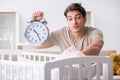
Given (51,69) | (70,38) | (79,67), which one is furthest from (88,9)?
(51,69)

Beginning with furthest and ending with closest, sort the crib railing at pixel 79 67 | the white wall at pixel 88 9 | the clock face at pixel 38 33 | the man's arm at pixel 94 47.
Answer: the white wall at pixel 88 9 < the clock face at pixel 38 33 < the man's arm at pixel 94 47 < the crib railing at pixel 79 67

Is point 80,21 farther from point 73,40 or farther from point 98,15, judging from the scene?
point 98,15

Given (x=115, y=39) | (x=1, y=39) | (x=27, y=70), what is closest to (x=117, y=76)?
(x=27, y=70)

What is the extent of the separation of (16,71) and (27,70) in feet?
0.24

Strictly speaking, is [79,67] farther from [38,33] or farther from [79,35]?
[38,33]

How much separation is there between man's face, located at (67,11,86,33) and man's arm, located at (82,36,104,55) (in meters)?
0.15

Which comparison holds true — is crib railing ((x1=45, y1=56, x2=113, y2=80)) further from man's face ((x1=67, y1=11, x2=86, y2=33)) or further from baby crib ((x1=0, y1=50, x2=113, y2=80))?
man's face ((x1=67, y1=11, x2=86, y2=33))

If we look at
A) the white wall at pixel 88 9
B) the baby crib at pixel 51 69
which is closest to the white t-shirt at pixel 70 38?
the baby crib at pixel 51 69

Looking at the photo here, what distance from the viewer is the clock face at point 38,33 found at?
6.83 ft

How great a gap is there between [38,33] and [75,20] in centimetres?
33

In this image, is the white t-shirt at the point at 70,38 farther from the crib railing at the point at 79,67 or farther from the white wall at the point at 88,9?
the white wall at the point at 88,9

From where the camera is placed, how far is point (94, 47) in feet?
6.37

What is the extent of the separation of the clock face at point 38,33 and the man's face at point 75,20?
8.4 inches

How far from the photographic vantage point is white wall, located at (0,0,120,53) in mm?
3490
